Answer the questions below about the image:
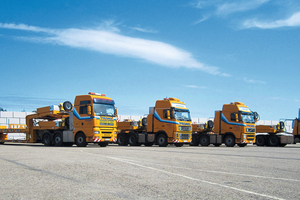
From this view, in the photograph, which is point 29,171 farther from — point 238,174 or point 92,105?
point 92,105

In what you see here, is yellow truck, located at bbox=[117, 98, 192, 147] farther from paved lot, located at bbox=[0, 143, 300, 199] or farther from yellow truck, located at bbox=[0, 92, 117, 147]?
paved lot, located at bbox=[0, 143, 300, 199]

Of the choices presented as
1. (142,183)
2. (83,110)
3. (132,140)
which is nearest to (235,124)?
(132,140)

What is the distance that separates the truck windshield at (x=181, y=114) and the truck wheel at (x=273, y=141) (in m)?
8.97

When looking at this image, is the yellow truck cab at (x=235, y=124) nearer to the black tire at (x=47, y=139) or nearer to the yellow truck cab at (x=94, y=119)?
the yellow truck cab at (x=94, y=119)

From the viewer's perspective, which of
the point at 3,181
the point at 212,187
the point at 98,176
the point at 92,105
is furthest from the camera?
the point at 92,105

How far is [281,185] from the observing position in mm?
6484

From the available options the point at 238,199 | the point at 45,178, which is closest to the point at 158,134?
the point at 45,178

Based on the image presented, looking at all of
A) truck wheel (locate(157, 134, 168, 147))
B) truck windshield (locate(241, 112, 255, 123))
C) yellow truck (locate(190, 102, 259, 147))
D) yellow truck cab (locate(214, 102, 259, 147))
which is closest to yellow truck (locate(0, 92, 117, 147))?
truck wheel (locate(157, 134, 168, 147))

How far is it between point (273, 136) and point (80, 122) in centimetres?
1643

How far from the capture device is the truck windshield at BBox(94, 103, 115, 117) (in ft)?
66.2

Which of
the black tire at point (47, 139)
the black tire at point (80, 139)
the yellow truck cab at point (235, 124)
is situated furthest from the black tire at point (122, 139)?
the yellow truck cab at point (235, 124)

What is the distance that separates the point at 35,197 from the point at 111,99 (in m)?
15.9

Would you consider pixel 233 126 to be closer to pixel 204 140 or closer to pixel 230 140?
pixel 230 140

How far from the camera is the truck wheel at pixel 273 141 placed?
27.5m
